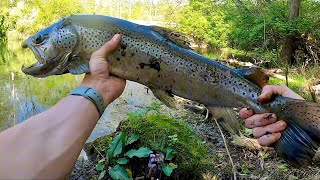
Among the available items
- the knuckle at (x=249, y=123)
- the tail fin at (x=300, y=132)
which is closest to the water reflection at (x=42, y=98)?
the knuckle at (x=249, y=123)

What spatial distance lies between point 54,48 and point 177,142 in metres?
3.03

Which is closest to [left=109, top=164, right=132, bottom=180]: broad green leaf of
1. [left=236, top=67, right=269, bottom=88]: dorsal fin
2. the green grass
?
the green grass

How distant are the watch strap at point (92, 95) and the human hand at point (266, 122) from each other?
1.02 metres

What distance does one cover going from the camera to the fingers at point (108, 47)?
98.0 inches

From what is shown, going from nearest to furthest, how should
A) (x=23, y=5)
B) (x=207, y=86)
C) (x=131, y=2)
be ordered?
(x=207, y=86) < (x=23, y=5) < (x=131, y=2)

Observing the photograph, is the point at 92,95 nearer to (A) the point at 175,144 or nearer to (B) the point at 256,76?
(B) the point at 256,76

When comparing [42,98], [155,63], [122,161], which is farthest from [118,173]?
[42,98]

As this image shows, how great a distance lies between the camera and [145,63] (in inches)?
101

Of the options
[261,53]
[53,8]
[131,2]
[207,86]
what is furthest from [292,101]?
[131,2]

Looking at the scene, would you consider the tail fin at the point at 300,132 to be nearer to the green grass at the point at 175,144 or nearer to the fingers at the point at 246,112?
the fingers at the point at 246,112

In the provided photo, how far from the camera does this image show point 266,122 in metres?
2.46

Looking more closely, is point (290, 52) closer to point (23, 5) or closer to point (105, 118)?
point (105, 118)

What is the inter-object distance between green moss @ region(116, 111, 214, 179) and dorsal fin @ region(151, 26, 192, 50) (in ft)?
8.79

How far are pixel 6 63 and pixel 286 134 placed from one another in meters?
18.8
